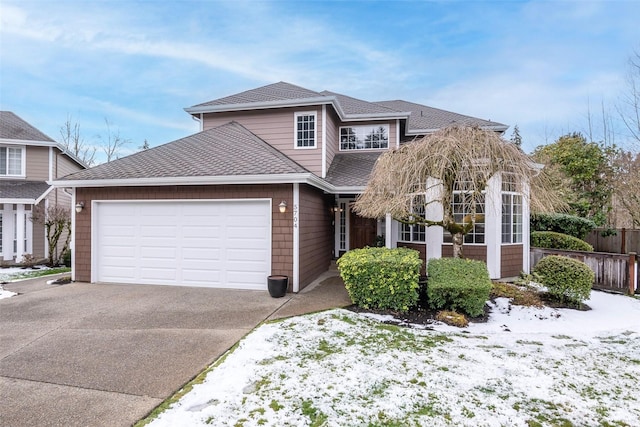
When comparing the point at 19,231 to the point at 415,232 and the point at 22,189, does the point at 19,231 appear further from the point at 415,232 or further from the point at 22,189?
the point at 415,232

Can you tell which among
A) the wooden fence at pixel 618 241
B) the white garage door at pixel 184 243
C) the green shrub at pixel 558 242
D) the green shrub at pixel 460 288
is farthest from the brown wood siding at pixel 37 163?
the wooden fence at pixel 618 241

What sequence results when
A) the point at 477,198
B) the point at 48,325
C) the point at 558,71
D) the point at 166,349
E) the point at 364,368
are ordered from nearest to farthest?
the point at 364,368, the point at 166,349, the point at 48,325, the point at 477,198, the point at 558,71

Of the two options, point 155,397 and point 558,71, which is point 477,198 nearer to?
point 155,397

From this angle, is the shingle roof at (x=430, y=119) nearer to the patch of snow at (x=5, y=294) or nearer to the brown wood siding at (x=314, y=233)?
the brown wood siding at (x=314, y=233)

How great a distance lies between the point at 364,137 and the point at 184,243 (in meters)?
6.94

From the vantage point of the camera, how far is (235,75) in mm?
19578

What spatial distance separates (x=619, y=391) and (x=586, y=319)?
3.14m

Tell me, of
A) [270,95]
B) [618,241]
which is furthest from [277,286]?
[618,241]

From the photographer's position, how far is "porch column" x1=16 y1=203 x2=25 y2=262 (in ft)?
42.8

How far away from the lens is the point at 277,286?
23.0ft

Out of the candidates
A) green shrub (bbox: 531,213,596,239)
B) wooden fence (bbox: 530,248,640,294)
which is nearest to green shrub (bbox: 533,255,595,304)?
wooden fence (bbox: 530,248,640,294)

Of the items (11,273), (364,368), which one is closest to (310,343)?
(364,368)

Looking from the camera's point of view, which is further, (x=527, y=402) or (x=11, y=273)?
(x=11, y=273)

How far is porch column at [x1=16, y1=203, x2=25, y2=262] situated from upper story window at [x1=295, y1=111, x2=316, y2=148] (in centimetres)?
1145
